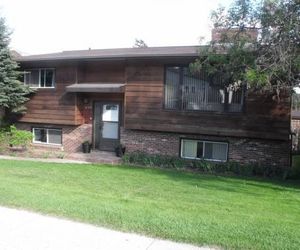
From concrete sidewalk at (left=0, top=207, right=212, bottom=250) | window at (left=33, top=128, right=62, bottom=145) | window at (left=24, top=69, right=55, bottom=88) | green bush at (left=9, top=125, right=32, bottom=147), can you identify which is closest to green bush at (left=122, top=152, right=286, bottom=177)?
window at (left=33, top=128, right=62, bottom=145)

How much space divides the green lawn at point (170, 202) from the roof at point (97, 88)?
168 inches

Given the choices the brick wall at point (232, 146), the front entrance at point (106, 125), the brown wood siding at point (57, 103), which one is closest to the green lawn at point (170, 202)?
the brick wall at point (232, 146)

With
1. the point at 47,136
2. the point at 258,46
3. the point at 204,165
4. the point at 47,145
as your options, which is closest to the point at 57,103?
the point at 47,136

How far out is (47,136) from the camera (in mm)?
18625

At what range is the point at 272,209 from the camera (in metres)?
7.96

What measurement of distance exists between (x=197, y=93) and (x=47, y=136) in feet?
24.7

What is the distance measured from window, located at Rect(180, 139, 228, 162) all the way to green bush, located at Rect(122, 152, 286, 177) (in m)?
0.49

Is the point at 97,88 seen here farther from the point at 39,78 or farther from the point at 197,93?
the point at 197,93

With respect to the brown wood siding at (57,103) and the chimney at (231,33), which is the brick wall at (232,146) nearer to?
the brown wood siding at (57,103)

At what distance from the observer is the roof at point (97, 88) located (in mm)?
16094

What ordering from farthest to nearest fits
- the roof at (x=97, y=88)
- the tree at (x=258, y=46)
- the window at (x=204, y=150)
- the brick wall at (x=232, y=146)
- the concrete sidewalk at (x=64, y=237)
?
the roof at (x=97, y=88) < the window at (x=204, y=150) < the brick wall at (x=232, y=146) < the tree at (x=258, y=46) < the concrete sidewalk at (x=64, y=237)

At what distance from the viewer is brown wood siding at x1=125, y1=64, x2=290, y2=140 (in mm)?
13898

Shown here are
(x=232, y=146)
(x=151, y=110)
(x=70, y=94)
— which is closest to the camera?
(x=232, y=146)

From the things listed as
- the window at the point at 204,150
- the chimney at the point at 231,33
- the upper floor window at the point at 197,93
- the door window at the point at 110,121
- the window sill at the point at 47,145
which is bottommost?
the window sill at the point at 47,145
